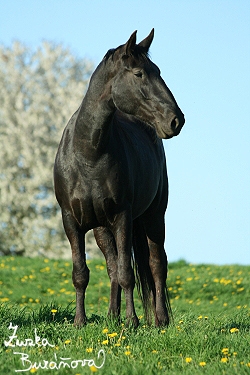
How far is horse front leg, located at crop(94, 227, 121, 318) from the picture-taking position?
23.4 feet

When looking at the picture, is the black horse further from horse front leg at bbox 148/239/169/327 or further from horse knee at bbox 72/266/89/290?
horse front leg at bbox 148/239/169/327

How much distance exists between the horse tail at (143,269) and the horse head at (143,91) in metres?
2.12

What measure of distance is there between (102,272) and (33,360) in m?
11.9

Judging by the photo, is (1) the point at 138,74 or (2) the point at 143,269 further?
(2) the point at 143,269

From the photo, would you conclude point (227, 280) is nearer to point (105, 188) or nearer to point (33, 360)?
point (105, 188)

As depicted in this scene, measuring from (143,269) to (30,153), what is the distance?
22842 mm

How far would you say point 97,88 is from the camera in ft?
21.1

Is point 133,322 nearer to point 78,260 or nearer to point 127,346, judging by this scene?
point 78,260

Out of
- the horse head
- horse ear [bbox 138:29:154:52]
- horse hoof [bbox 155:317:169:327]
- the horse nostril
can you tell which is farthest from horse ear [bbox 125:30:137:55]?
horse hoof [bbox 155:317:169:327]

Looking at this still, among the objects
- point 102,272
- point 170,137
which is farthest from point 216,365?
point 102,272

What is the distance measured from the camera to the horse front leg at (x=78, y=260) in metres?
6.62

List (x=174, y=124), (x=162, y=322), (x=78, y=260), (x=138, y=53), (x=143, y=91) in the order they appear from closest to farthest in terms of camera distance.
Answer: (x=174, y=124)
(x=143, y=91)
(x=138, y=53)
(x=78, y=260)
(x=162, y=322)

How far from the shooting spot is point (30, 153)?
29953 millimetres

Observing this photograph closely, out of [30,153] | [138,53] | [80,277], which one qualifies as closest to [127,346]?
[80,277]
